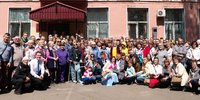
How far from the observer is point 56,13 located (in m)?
18.2

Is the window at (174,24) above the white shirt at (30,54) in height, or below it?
above

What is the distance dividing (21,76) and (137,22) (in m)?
11.3

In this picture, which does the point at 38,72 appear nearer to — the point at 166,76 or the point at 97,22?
the point at 166,76

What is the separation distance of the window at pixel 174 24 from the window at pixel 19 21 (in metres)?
8.80

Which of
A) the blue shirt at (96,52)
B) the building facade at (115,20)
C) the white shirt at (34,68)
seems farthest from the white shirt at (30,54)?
the building facade at (115,20)

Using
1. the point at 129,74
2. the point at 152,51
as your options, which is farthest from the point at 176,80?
Result: the point at 152,51

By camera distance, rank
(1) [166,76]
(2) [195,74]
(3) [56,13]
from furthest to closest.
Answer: (3) [56,13] < (1) [166,76] < (2) [195,74]

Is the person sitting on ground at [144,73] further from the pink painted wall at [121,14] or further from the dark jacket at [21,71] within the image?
the pink painted wall at [121,14]

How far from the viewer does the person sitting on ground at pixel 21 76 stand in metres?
11.2

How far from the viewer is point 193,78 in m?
11.6

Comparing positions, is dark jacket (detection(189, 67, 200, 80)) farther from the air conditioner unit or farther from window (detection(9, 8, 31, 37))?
window (detection(9, 8, 31, 37))

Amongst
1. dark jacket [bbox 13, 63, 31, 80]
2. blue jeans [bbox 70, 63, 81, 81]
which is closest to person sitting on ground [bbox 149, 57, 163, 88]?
blue jeans [bbox 70, 63, 81, 81]

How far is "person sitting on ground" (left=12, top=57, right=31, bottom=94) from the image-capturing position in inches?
440

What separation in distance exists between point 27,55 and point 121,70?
405 centimetres
